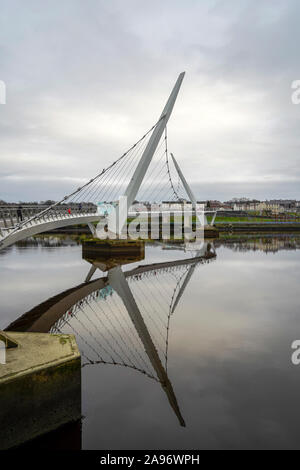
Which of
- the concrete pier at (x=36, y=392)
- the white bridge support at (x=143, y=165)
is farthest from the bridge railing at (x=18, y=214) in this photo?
the concrete pier at (x=36, y=392)

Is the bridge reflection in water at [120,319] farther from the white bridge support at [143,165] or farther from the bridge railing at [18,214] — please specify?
the white bridge support at [143,165]

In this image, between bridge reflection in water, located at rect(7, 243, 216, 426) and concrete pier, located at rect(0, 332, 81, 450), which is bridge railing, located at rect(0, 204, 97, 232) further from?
concrete pier, located at rect(0, 332, 81, 450)

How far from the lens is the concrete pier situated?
432cm

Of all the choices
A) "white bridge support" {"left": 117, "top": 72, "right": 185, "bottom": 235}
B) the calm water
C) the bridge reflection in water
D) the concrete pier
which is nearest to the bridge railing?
the calm water

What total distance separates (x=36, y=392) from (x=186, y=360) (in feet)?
14.0

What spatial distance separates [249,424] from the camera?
5.42 m

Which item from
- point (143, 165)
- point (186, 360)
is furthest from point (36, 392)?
point (143, 165)

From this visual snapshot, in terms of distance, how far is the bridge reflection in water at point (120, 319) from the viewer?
8.04 meters

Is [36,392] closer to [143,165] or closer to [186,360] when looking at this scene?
[186,360]

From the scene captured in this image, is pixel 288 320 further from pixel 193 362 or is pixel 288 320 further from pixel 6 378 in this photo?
pixel 6 378

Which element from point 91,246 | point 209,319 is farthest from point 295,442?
point 91,246

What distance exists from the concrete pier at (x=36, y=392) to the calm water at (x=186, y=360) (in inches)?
26.7

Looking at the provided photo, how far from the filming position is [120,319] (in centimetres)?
1134
